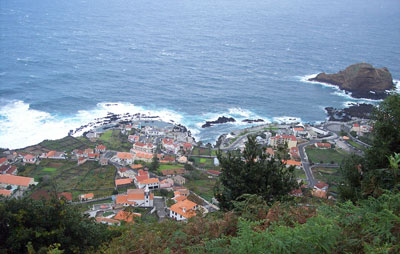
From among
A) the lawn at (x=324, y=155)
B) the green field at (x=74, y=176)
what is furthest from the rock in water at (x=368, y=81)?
the green field at (x=74, y=176)

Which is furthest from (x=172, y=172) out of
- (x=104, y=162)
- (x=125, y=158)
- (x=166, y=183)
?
(x=104, y=162)

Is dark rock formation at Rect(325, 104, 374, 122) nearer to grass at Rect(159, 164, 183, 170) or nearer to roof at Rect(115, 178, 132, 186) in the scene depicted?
grass at Rect(159, 164, 183, 170)

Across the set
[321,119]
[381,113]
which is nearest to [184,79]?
[321,119]

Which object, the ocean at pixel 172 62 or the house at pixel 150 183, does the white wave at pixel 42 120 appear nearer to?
the ocean at pixel 172 62

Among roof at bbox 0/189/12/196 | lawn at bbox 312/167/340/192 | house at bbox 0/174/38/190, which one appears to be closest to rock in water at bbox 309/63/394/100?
lawn at bbox 312/167/340/192

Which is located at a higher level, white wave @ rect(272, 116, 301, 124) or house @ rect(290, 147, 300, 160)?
white wave @ rect(272, 116, 301, 124)

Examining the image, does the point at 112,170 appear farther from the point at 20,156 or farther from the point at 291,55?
the point at 291,55
